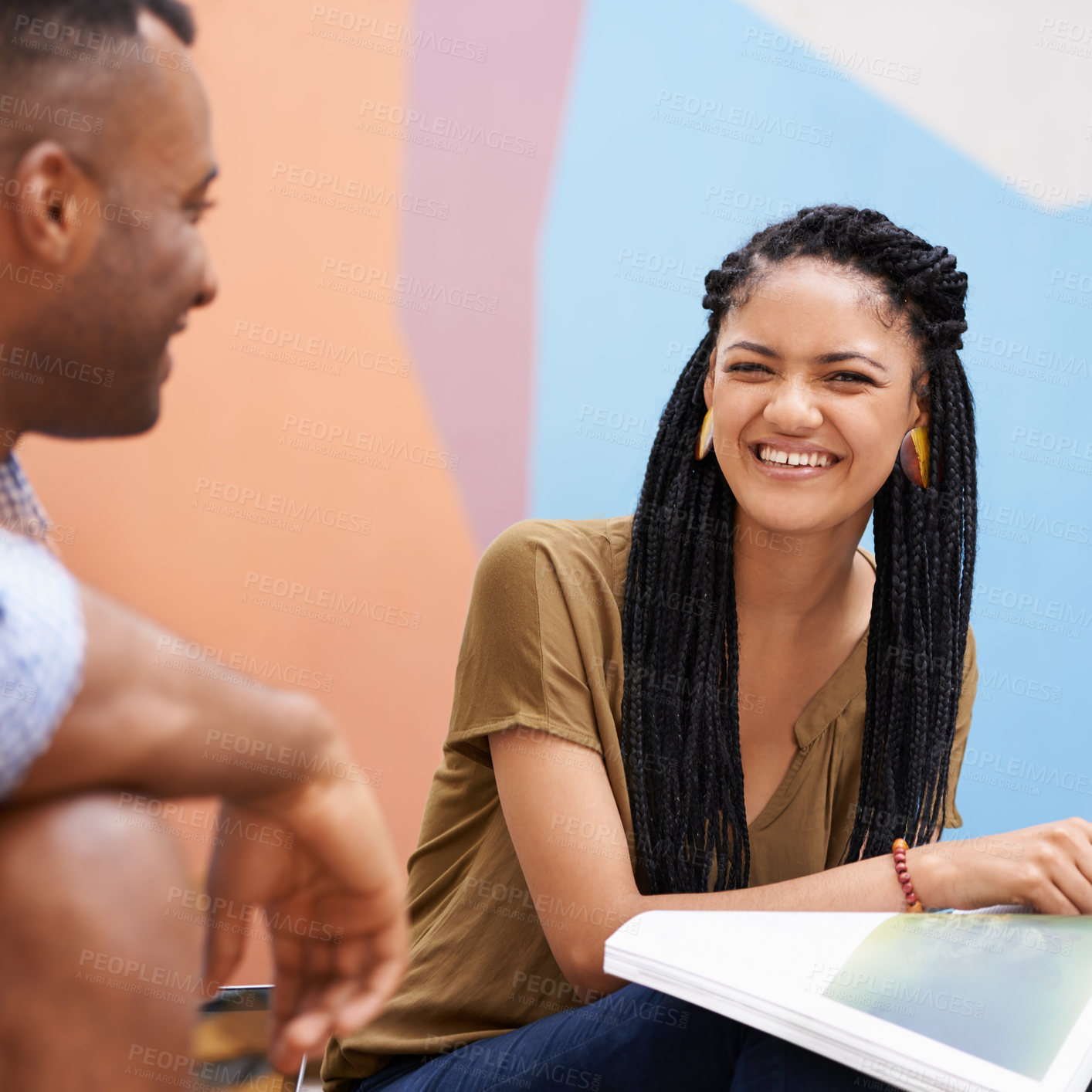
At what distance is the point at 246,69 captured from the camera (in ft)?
2.83

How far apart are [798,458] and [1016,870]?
0.38 metres

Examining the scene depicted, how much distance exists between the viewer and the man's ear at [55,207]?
0.49m

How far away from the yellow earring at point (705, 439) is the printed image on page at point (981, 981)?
471mm

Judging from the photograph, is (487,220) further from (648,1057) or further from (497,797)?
(648,1057)

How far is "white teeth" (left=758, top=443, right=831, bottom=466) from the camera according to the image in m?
1.00

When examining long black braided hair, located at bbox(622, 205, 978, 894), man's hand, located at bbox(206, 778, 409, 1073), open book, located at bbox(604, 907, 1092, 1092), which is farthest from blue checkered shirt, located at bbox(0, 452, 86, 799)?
long black braided hair, located at bbox(622, 205, 978, 894)

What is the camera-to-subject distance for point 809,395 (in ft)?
3.22

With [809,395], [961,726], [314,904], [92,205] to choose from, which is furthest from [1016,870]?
[92,205]

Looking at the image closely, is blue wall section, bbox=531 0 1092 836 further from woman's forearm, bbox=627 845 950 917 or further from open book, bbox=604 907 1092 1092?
open book, bbox=604 907 1092 1092

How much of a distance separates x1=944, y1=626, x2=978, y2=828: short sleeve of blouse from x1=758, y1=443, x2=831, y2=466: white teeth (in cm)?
28

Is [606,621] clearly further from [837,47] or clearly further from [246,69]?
[837,47]

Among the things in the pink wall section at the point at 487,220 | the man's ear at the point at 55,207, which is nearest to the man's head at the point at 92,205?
the man's ear at the point at 55,207

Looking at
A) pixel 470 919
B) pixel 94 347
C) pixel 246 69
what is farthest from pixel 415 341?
pixel 94 347

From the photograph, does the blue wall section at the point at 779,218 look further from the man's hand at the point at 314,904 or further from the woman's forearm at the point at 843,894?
the man's hand at the point at 314,904
